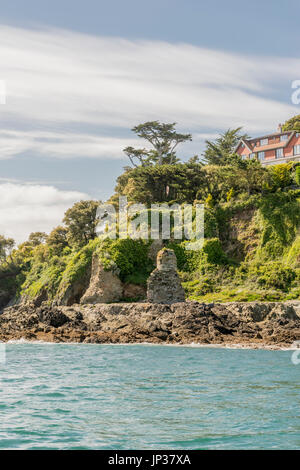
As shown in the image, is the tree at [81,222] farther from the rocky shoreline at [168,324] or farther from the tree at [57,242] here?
the rocky shoreline at [168,324]

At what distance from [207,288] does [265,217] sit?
9.45 meters

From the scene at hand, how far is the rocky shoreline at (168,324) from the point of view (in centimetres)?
3219

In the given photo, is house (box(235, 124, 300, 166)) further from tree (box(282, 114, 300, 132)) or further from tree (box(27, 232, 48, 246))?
tree (box(27, 232, 48, 246))

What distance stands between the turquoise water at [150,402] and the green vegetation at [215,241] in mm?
20662

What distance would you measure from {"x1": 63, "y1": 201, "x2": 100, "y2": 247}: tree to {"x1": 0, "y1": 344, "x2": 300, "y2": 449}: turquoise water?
108 feet

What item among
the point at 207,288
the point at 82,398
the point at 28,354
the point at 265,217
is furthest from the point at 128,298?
the point at 82,398

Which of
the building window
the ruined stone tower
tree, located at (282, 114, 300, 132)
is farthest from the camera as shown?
tree, located at (282, 114, 300, 132)

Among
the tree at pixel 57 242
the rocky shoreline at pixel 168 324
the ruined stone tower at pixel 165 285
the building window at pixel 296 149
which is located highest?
the building window at pixel 296 149

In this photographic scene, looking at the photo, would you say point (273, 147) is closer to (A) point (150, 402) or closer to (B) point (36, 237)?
(B) point (36, 237)

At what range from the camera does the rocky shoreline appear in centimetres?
3219

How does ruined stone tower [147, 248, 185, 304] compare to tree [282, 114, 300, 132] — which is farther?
tree [282, 114, 300, 132]

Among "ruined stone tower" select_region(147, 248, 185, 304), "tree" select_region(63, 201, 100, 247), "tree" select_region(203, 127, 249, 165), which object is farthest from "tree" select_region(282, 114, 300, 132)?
"ruined stone tower" select_region(147, 248, 185, 304)

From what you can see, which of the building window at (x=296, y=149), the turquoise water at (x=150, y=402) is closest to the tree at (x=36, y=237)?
the building window at (x=296, y=149)

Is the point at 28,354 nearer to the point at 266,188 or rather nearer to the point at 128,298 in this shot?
the point at 128,298
